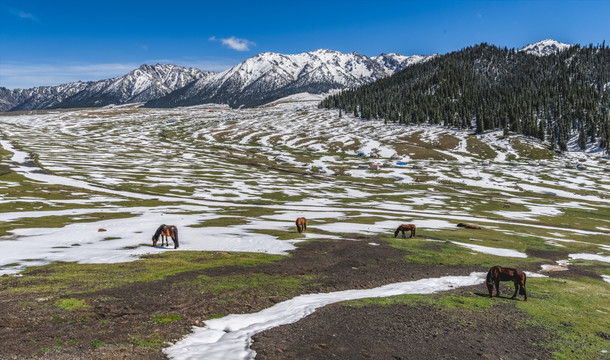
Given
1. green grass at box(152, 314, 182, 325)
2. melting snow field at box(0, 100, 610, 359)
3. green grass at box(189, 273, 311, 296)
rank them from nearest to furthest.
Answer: green grass at box(152, 314, 182, 325), green grass at box(189, 273, 311, 296), melting snow field at box(0, 100, 610, 359)

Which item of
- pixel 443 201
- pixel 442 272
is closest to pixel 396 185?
pixel 443 201

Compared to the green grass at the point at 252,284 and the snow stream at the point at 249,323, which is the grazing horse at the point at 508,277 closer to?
the snow stream at the point at 249,323

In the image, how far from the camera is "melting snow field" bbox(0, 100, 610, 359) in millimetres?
33031

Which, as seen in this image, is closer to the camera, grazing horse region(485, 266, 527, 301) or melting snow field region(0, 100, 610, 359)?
grazing horse region(485, 266, 527, 301)

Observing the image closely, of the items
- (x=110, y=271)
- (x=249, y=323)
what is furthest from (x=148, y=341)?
(x=110, y=271)

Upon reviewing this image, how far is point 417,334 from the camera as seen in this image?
16.8 m

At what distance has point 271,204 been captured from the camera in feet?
276

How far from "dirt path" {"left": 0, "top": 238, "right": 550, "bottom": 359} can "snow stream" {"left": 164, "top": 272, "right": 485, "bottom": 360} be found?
0.59 metres

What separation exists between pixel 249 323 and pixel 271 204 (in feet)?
218

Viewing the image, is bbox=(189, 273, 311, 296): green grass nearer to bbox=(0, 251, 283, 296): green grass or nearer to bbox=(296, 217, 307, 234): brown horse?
bbox=(0, 251, 283, 296): green grass

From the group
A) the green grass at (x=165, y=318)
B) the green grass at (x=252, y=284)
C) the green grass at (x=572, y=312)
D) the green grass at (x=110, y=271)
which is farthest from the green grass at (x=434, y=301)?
the green grass at (x=110, y=271)

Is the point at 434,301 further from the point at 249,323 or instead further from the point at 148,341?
the point at 148,341

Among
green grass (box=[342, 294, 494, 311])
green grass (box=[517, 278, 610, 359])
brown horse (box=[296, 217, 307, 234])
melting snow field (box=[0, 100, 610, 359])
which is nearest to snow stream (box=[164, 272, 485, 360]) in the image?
melting snow field (box=[0, 100, 610, 359])

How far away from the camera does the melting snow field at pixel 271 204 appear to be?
33031 millimetres
